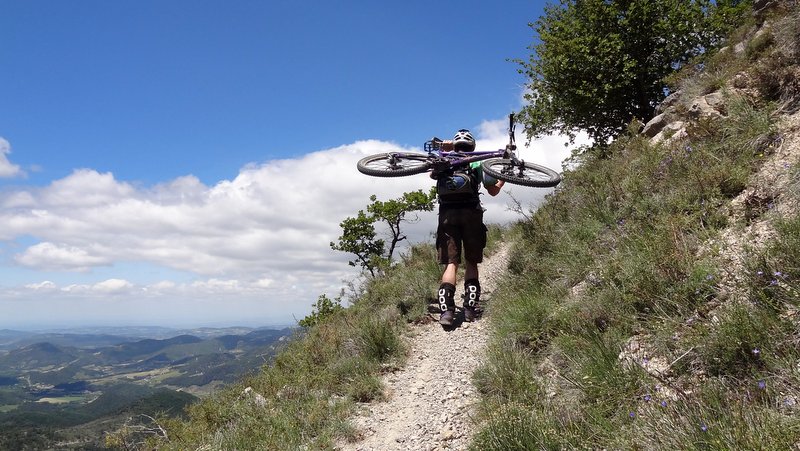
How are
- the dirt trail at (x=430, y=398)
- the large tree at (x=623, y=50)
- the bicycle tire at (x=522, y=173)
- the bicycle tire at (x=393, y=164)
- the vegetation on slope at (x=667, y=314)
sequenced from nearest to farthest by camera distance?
1. the vegetation on slope at (x=667, y=314)
2. the dirt trail at (x=430, y=398)
3. the bicycle tire at (x=522, y=173)
4. the bicycle tire at (x=393, y=164)
5. the large tree at (x=623, y=50)

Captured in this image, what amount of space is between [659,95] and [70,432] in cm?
17277

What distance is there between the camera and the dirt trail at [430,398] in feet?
15.0

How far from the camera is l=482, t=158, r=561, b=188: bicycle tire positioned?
7.52m

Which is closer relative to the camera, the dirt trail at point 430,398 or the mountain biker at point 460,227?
the dirt trail at point 430,398

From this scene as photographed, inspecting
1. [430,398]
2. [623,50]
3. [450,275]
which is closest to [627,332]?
[430,398]

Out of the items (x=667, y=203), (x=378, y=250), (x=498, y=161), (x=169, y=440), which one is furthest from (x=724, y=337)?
(x=378, y=250)

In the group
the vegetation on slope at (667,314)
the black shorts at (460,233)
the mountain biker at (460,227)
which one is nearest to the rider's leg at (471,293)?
the mountain biker at (460,227)

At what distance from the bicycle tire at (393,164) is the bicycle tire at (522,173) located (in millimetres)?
1257

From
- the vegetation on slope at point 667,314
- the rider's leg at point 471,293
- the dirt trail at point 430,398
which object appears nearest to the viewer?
the vegetation on slope at point 667,314

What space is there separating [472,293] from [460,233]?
3.79 ft

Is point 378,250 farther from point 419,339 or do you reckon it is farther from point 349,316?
point 419,339

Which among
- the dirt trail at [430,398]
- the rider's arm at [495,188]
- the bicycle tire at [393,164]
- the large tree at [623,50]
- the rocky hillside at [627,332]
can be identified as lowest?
the dirt trail at [430,398]

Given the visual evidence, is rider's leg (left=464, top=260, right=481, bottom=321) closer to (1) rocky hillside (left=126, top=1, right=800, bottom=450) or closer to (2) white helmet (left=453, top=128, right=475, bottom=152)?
(1) rocky hillside (left=126, top=1, right=800, bottom=450)

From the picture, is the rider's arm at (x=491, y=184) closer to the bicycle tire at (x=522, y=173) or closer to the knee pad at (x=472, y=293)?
the bicycle tire at (x=522, y=173)
